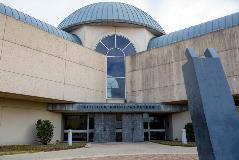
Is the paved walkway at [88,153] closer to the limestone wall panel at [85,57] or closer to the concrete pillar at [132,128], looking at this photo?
the concrete pillar at [132,128]

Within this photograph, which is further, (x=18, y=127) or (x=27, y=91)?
(x=18, y=127)

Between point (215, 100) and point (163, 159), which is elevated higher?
point (215, 100)

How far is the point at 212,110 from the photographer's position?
575cm

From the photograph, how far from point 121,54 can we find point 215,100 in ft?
73.5

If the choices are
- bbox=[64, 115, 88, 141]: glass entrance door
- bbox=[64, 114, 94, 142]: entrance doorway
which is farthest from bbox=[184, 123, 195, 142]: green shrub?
bbox=[64, 115, 88, 141]: glass entrance door

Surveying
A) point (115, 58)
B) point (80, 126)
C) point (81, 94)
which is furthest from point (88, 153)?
point (115, 58)

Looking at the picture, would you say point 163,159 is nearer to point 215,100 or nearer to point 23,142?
point 215,100

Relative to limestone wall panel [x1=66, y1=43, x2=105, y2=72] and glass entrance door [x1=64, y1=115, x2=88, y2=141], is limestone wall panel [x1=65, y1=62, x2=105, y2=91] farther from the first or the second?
glass entrance door [x1=64, y1=115, x2=88, y2=141]

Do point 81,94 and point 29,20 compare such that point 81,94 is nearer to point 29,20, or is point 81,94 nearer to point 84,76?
point 84,76

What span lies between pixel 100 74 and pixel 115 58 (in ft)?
9.23

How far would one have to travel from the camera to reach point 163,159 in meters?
11.6

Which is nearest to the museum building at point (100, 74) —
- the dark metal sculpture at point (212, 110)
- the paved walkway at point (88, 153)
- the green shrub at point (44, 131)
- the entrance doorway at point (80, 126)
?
the entrance doorway at point (80, 126)

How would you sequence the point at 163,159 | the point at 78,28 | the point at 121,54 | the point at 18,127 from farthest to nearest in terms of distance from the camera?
1. the point at 78,28
2. the point at 121,54
3. the point at 18,127
4. the point at 163,159

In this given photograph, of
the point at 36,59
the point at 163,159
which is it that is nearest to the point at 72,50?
the point at 36,59
